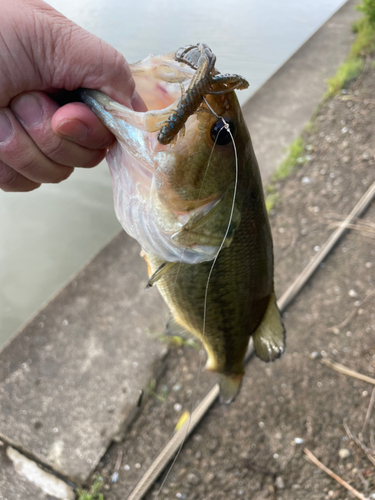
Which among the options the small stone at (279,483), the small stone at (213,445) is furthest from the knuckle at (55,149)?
the small stone at (279,483)

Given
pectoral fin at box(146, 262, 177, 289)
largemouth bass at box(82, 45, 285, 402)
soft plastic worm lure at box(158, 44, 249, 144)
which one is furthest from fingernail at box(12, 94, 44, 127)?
pectoral fin at box(146, 262, 177, 289)

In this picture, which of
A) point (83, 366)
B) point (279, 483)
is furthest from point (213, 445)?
point (83, 366)

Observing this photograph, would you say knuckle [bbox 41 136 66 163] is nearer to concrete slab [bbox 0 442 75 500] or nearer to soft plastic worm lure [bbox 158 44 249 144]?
soft plastic worm lure [bbox 158 44 249 144]

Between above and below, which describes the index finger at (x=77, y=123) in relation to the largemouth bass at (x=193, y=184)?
above

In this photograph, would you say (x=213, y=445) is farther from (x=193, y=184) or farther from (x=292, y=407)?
(x=193, y=184)

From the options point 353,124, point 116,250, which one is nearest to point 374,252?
point 353,124

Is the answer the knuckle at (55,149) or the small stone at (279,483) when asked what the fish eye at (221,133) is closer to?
the knuckle at (55,149)

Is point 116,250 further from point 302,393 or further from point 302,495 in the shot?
point 302,495

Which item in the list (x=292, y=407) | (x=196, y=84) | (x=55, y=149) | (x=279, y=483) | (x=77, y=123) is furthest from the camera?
(x=292, y=407)
